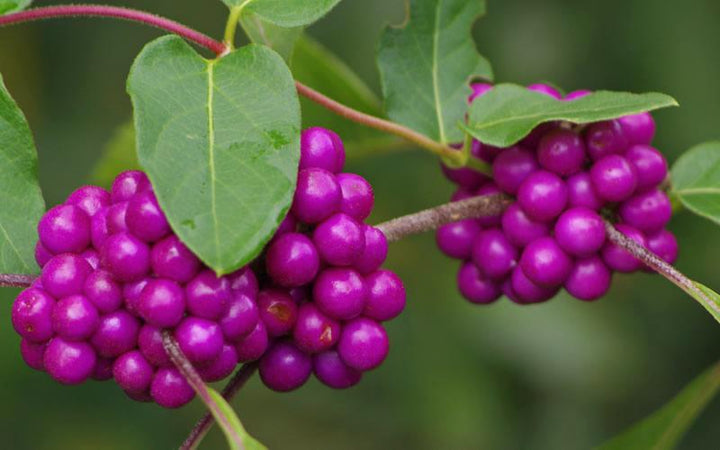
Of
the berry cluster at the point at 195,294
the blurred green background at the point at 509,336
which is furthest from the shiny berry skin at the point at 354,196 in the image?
the blurred green background at the point at 509,336

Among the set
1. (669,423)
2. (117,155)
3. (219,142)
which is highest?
(219,142)

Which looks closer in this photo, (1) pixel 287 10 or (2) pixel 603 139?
(1) pixel 287 10

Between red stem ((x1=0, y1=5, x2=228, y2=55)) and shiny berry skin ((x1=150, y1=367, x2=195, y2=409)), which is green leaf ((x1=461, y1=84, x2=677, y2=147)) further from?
shiny berry skin ((x1=150, y1=367, x2=195, y2=409))

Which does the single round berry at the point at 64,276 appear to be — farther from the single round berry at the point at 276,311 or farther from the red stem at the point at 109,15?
the red stem at the point at 109,15

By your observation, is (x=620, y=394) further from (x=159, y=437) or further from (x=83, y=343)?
(x=83, y=343)

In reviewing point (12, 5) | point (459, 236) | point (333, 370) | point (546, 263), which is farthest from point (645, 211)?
point (12, 5)

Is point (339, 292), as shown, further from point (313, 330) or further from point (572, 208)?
point (572, 208)
